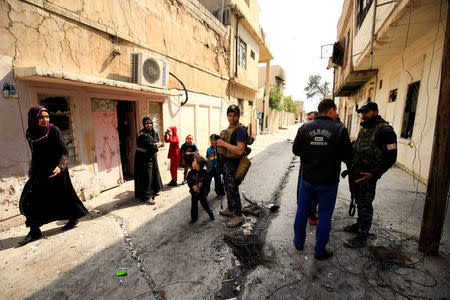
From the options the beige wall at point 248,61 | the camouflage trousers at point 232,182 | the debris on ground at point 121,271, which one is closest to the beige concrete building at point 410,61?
the camouflage trousers at point 232,182

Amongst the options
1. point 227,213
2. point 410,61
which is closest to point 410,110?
point 410,61

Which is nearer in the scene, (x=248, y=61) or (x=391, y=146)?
(x=391, y=146)

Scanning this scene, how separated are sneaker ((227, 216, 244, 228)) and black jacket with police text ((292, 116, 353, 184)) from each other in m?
1.46

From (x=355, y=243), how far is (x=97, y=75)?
18.8 ft

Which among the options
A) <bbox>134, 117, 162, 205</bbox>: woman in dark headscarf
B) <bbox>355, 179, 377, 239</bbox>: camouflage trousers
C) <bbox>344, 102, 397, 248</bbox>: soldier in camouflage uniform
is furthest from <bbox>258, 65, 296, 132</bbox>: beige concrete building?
<bbox>355, 179, 377, 239</bbox>: camouflage trousers

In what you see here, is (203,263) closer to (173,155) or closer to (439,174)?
(439,174)

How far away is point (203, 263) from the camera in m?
2.51

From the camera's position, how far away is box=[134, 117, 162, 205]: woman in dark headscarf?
169 inches

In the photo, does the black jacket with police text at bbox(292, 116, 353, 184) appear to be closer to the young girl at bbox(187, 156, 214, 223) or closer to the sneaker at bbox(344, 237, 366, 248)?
the sneaker at bbox(344, 237, 366, 248)

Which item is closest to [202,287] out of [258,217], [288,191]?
[258,217]

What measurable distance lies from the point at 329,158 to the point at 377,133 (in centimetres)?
88

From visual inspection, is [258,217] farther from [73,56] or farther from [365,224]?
[73,56]

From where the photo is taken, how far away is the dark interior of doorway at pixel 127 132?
5.95 m

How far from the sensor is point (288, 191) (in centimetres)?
498
